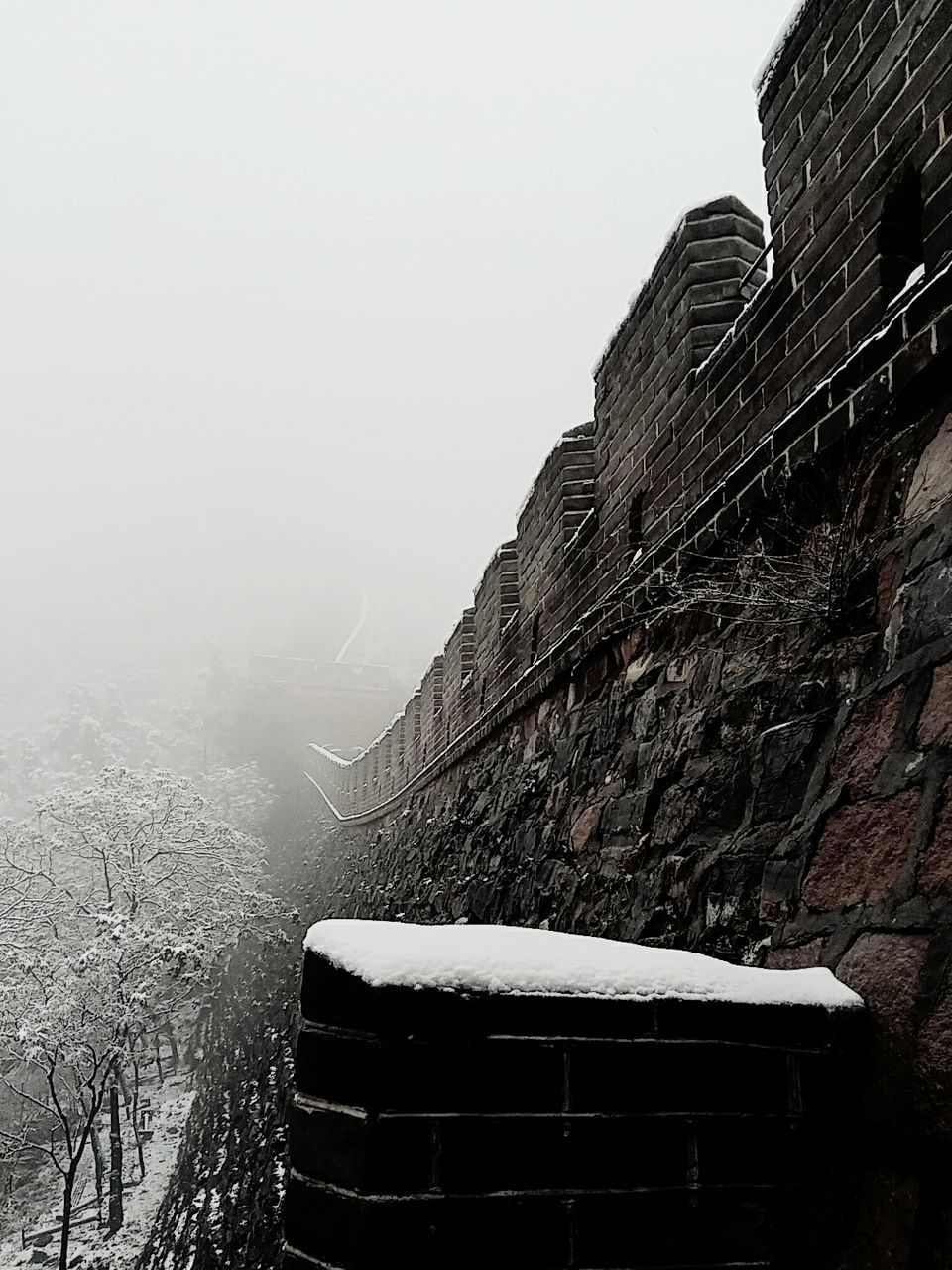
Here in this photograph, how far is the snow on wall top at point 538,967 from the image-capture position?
1439 mm

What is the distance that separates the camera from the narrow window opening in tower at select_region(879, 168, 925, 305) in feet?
8.08

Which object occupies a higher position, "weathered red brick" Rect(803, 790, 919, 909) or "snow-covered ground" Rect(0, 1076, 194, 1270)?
"weathered red brick" Rect(803, 790, 919, 909)

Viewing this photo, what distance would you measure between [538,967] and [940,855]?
76cm

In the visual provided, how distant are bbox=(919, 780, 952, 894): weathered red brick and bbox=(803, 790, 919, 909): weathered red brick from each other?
0.06m

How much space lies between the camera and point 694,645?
338 cm

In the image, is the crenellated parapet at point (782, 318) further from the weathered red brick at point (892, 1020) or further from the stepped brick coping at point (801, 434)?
the weathered red brick at point (892, 1020)

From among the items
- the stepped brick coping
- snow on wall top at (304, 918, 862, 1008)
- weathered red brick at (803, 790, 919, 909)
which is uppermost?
the stepped brick coping

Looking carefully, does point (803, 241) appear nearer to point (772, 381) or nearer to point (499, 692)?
point (772, 381)

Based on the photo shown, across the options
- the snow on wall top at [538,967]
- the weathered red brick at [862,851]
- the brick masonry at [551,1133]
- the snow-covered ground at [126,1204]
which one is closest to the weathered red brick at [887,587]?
the weathered red brick at [862,851]

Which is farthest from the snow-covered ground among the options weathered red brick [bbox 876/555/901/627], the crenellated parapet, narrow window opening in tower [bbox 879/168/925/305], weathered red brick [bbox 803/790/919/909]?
narrow window opening in tower [bbox 879/168/925/305]

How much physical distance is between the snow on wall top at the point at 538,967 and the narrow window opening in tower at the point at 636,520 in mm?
2565

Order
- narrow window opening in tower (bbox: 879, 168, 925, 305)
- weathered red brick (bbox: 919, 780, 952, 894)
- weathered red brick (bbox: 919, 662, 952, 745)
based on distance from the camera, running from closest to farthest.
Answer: weathered red brick (bbox: 919, 780, 952, 894)
weathered red brick (bbox: 919, 662, 952, 745)
narrow window opening in tower (bbox: 879, 168, 925, 305)

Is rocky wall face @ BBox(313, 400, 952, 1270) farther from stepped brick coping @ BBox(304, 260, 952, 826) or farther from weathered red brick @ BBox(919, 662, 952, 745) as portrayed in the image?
stepped brick coping @ BBox(304, 260, 952, 826)

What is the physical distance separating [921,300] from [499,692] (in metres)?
4.80
